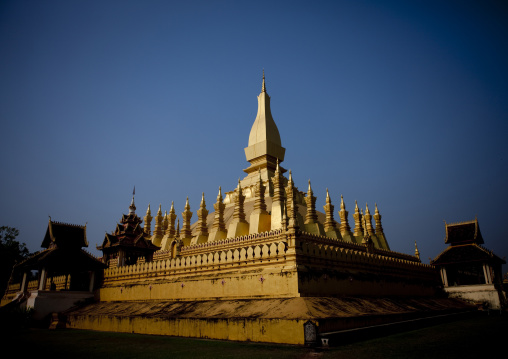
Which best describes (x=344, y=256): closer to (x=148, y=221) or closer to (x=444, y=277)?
(x=444, y=277)

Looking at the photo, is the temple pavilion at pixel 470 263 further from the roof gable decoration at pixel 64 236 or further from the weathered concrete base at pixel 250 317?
the roof gable decoration at pixel 64 236

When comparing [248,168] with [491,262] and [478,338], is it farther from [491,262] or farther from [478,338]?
[478,338]

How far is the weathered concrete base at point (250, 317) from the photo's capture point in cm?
966

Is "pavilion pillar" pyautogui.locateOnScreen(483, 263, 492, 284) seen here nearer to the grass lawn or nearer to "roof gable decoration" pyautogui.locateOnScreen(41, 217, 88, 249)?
the grass lawn

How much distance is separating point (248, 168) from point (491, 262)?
20.5 meters

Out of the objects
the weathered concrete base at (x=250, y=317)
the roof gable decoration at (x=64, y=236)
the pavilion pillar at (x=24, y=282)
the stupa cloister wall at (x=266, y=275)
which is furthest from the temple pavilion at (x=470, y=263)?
the pavilion pillar at (x=24, y=282)

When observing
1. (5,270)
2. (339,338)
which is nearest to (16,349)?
(339,338)

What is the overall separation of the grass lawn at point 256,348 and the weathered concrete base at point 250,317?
48 cm

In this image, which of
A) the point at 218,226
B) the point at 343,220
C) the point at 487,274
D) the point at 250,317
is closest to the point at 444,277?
the point at 487,274

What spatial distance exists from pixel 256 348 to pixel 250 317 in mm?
1514

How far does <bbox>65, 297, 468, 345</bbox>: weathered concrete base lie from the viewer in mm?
9656

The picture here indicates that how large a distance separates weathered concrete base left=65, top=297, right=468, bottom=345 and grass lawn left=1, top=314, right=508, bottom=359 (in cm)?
48

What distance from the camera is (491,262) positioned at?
23.4 metres

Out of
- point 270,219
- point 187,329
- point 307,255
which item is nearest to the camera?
point 187,329
